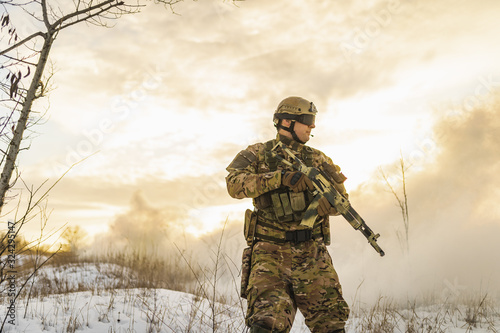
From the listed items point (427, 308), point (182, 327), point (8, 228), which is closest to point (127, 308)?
point (182, 327)

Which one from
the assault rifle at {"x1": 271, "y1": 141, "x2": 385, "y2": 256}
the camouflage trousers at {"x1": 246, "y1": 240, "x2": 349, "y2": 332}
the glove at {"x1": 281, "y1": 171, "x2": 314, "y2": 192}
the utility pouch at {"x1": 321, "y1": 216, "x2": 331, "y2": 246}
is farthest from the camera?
the utility pouch at {"x1": 321, "y1": 216, "x2": 331, "y2": 246}

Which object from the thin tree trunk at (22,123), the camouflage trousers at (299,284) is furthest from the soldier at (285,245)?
the thin tree trunk at (22,123)

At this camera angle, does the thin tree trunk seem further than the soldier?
Yes

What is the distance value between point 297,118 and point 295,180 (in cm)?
74

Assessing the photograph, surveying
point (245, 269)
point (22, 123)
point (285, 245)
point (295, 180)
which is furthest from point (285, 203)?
point (22, 123)

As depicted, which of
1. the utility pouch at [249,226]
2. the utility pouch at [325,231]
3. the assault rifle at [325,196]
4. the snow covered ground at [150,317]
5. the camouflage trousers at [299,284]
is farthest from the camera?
the snow covered ground at [150,317]

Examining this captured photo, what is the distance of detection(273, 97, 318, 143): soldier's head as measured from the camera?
3844 millimetres

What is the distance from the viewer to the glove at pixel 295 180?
11.1 ft

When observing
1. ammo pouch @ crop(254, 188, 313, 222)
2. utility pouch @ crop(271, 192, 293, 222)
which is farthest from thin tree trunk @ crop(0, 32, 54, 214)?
utility pouch @ crop(271, 192, 293, 222)

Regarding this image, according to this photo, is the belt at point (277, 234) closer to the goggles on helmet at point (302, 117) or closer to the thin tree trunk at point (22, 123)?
the goggles on helmet at point (302, 117)

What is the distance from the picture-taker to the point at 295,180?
3387mm

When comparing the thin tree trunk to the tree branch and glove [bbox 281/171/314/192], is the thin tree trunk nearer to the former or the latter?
the tree branch

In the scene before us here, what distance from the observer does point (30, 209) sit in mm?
3266

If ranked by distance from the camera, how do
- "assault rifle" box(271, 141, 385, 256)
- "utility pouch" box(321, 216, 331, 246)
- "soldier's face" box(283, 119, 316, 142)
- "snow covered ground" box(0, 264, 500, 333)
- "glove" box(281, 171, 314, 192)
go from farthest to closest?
"snow covered ground" box(0, 264, 500, 333)
"soldier's face" box(283, 119, 316, 142)
"utility pouch" box(321, 216, 331, 246)
"assault rifle" box(271, 141, 385, 256)
"glove" box(281, 171, 314, 192)
